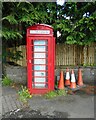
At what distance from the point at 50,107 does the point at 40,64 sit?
1698mm

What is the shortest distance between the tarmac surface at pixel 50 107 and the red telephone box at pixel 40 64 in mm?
431

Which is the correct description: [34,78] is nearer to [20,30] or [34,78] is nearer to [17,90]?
[17,90]

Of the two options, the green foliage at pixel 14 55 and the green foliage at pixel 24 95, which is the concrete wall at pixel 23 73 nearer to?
the green foliage at pixel 14 55

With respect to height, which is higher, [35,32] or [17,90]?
[35,32]

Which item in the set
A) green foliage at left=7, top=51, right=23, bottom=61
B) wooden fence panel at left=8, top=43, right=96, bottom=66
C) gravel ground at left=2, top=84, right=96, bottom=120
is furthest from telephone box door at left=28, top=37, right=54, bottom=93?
wooden fence panel at left=8, top=43, right=96, bottom=66

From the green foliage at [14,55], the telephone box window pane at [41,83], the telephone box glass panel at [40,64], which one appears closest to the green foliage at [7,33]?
the telephone box glass panel at [40,64]

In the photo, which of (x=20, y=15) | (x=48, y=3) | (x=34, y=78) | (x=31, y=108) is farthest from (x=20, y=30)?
(x=31, y=108)

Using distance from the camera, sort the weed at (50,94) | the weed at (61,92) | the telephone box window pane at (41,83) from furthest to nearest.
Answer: the telephone box window pane at (41,83), the weed at (61,92), the weed at (50,94)

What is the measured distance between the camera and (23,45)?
375 inches

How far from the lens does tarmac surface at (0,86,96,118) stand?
538 cm

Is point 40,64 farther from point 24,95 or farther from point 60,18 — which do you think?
point 60,18

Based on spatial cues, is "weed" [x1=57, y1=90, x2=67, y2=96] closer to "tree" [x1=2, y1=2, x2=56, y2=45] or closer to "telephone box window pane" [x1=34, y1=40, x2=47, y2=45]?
"telephone box window pane" [x1=34, y1=40, x2=47, y2=45]

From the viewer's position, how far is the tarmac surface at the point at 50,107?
17.6 ft

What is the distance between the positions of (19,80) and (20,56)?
3.50 ft
